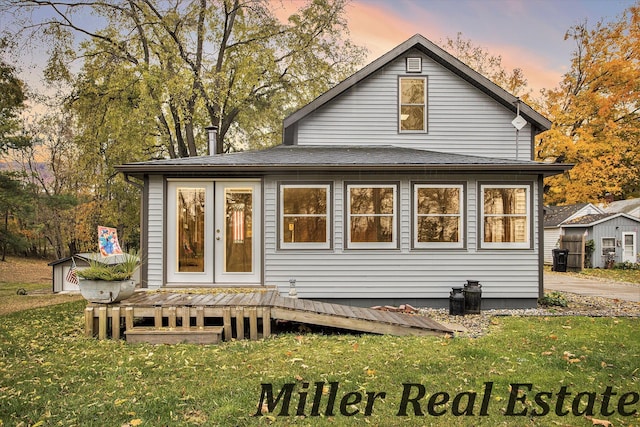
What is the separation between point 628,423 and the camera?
145 inches

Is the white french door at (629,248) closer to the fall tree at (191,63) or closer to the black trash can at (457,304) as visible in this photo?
the fall tree at (191,63)

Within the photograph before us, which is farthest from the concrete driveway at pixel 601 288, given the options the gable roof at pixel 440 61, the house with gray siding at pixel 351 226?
the gable roof at pixel 440 61

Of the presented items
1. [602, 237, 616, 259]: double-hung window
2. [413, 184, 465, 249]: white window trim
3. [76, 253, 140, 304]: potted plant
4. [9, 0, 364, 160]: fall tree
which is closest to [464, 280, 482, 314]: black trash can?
[413, 184, 465, 249]: white window trim

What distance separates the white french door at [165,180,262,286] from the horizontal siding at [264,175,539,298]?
33cm

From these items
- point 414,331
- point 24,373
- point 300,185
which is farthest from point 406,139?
point 24,373

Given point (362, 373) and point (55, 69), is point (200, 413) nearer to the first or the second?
point (362, 373)

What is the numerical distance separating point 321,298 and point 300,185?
2318 mm

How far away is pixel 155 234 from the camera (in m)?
8.94

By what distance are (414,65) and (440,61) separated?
607 millimetres

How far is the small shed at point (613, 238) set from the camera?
859 inches

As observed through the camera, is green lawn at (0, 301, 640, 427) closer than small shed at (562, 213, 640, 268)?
Yes

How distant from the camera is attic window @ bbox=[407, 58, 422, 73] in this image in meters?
10.8

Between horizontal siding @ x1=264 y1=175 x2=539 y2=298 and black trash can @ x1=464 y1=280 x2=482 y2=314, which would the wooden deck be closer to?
black trash can @ x1=464 y1=280 x2=482 y2=314

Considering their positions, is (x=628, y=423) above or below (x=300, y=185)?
below
